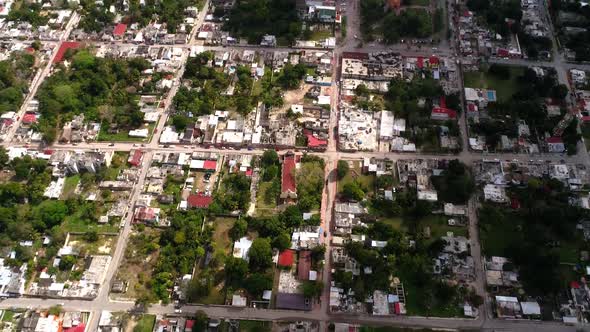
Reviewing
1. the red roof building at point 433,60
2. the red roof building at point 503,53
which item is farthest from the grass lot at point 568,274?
the red roof building at point 503,53

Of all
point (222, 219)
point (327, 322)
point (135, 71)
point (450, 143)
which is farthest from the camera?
point (135, 71)

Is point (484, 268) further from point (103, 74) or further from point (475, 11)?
point (103, 74)

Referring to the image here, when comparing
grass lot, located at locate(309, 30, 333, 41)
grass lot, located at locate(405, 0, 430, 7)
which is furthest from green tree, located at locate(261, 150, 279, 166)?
grass lot, located at locate(405, 0, 430, 7)

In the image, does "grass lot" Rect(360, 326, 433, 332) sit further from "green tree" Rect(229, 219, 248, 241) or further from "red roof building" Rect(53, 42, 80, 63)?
"red roof building" Rect(53, 42, 80, 63)

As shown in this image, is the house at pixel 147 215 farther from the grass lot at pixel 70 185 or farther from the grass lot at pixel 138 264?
the grass lot at pixel 70 185

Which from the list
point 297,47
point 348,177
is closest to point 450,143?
point 348,177

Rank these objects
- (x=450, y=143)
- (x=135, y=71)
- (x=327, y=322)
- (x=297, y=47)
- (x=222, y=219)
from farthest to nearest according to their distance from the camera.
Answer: (x=297, y=47) → (x=135, y=71) → (x=450, y=143) → (x=222, y=219) → (x=327, y=322)
